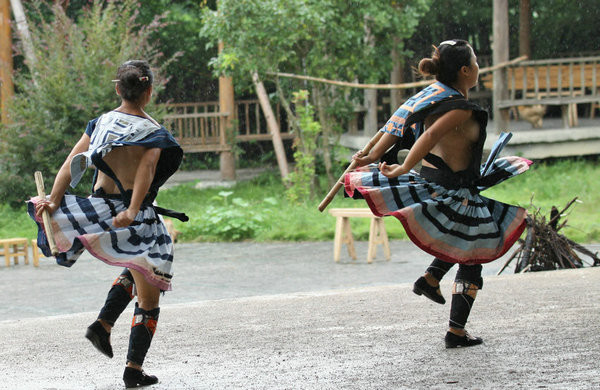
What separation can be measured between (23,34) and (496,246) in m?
12.5

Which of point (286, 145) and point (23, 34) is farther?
point (286, 145)

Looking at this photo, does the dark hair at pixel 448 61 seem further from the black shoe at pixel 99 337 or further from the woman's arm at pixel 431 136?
the black shoe at pixel 99 337

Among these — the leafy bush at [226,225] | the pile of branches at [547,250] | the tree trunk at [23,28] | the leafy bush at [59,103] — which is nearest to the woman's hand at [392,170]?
the pile of branches at [547,250]

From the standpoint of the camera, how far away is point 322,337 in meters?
5.25

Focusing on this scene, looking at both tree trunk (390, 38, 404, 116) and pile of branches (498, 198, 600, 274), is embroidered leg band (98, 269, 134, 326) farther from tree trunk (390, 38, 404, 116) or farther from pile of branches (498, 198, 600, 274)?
tree trunk (390, 38, 404, 116)

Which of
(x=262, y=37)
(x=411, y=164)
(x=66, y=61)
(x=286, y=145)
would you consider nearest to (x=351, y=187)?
(x=411, y=164)

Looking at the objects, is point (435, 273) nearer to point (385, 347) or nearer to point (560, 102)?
point (385, 347)

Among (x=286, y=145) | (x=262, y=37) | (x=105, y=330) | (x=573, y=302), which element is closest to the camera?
(x=105, y=330)

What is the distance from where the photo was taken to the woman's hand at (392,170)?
179 inches

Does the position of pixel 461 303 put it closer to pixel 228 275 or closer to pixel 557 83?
pixel 228 275

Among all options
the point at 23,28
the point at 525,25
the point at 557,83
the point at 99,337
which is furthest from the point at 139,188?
the point at 525,25

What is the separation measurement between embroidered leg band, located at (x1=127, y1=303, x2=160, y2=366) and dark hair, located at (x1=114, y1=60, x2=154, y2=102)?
1040 millimetres

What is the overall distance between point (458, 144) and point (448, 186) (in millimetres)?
228

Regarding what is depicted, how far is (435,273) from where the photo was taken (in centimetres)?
482
